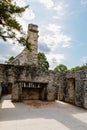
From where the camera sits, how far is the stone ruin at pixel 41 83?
12.5 m

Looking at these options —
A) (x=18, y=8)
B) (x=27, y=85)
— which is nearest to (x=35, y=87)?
(x=27, y=85)

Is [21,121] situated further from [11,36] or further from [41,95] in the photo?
[41,95]

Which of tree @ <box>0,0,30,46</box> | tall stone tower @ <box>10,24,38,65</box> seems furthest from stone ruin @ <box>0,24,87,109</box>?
tree @ <box>0,0,30,46</box>

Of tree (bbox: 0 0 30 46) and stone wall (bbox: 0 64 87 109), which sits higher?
tree (bbox: 0 0 30 46)

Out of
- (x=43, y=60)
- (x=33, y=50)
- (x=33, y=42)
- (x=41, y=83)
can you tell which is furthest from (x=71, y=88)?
(x=43, y=60)

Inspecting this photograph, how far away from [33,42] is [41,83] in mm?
4642

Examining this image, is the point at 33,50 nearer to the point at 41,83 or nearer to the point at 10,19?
the point at 41,83

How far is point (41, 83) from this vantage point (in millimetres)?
14492

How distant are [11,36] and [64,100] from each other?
313 inches

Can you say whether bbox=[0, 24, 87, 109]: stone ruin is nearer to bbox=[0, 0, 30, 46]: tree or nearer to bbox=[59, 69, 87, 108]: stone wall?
bbox=[59, 69, 87, 108]: stone wall

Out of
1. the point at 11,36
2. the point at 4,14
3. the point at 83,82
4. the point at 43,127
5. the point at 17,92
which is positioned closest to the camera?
the point at 43,127

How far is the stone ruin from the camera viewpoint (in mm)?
12492

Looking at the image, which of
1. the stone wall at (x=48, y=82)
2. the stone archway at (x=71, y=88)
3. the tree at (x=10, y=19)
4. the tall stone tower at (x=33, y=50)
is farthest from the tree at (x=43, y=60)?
the tree at (x=10, y=19)

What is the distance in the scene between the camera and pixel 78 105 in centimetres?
1221
